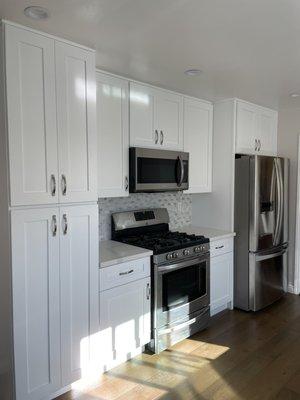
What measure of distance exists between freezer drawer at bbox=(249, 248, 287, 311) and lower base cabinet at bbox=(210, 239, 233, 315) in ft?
0.73

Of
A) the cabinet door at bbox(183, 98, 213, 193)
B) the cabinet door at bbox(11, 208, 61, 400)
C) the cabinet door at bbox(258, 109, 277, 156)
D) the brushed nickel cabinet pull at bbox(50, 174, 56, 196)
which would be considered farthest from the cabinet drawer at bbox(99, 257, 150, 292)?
the cabinet door at bbox(258, 109, 277, 156)

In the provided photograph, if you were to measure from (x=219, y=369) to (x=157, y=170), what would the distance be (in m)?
1.74

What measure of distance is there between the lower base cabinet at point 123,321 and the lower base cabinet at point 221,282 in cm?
92

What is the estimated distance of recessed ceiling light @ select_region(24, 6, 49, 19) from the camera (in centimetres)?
166

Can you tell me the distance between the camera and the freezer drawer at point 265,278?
352 centimetres

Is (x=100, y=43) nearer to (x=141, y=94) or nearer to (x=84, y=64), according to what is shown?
(x=84, y=64)

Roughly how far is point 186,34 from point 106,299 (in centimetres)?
189

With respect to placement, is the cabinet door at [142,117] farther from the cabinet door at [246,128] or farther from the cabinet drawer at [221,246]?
the cabinet drawer at [221,246]

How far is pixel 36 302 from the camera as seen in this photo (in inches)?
79.0

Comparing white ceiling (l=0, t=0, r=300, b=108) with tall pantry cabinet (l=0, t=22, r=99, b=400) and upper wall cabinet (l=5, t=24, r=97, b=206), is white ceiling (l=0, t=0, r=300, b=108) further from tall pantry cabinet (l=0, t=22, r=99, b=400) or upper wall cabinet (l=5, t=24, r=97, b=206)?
tall pantry cabinet (l=0, t=22, r=99, b=400)

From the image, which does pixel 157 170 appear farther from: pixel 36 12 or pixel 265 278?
pixel 265 278

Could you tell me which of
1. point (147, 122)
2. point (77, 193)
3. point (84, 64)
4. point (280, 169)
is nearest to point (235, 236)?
point (280, 169)

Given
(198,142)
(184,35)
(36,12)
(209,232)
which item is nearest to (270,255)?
(209,232)

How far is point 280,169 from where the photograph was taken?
12.2 feet
